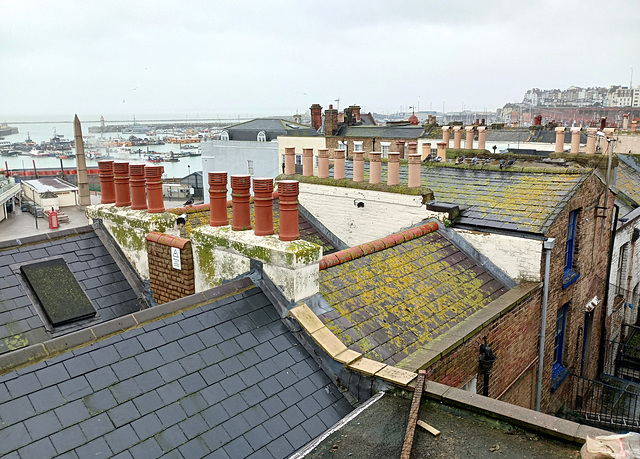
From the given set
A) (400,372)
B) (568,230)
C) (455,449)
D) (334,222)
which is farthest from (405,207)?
(455,449)

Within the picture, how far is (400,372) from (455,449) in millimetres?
1445

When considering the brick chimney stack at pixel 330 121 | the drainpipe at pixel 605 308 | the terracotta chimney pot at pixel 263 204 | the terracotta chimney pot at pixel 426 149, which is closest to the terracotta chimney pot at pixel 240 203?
the terracotta chimney pot at pixel 263 204

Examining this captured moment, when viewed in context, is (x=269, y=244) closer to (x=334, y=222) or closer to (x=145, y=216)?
(x=145, y=216)

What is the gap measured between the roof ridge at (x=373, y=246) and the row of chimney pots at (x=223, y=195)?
1.82 metres

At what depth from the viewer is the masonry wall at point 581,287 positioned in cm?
1206

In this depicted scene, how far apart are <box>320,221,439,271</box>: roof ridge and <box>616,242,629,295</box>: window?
986cm

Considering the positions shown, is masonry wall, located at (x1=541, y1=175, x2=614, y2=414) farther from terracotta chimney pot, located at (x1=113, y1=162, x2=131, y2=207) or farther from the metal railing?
terracotta chimney pot, located at (x1=113, y1=162, x2=131, y2=207)

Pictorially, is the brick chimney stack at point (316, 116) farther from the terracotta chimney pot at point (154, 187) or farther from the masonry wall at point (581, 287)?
the terracotta chimney pot at point (154, 187)

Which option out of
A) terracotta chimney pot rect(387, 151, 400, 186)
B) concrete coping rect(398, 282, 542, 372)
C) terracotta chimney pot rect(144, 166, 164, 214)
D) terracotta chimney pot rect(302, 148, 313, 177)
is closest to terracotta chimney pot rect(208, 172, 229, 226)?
terracotta chimney pot rect(144, 166, 164, 214)

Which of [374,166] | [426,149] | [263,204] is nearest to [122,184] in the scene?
[263,204]

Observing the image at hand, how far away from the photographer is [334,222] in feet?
48.7

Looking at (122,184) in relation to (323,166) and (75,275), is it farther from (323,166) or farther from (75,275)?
(323,166)

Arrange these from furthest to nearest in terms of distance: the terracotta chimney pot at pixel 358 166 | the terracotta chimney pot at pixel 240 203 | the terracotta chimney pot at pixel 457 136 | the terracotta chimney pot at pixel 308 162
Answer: the terracotta chimney pot at pixel 457 136 → the terracotta chimney pot at pixel 308 162 → the terracotta chimney pot at pixel 358 166 → the terracotta chimney pot at pixel 240 203

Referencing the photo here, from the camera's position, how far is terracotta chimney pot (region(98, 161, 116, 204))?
1106 centimetres
